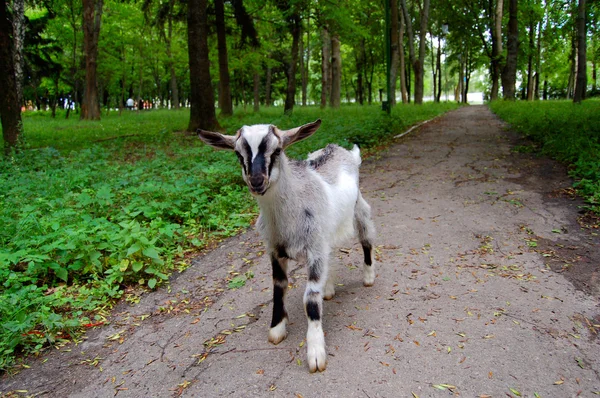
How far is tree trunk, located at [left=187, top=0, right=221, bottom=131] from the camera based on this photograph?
12.9m

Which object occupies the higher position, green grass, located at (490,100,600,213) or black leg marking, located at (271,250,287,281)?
green grass, located at (490,100,600,213)

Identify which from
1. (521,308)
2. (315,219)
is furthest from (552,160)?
(315,219)

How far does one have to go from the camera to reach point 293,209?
304cm

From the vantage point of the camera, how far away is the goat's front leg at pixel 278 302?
3.17m

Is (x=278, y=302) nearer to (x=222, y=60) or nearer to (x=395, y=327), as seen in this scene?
(x=395, y=327)

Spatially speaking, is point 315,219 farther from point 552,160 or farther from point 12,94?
point 12,94

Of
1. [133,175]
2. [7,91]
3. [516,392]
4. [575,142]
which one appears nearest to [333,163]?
[516,392]

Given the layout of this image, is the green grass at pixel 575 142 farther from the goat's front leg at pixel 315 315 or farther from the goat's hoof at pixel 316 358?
the goat's hoof at pixel 316 358

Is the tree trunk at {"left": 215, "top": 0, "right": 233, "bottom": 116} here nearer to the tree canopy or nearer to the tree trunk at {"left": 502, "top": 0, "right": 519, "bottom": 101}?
the tree canopy

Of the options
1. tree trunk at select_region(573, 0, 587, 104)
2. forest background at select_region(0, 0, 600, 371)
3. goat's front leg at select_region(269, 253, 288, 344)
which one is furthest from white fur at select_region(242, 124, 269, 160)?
tree trunk at select_region(573, 0, 587, 104)

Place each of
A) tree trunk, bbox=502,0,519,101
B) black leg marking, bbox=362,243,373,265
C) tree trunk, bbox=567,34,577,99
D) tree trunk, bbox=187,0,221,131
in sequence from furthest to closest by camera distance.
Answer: tree trunk, bbox=567,34,577,99 < tree trunk, bbox=502,0,519,101 < tree trunk, bbox=187,0,221,131 < black leg marking, bbox=362,243,373,265

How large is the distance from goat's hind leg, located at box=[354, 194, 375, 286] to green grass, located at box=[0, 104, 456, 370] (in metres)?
2.19

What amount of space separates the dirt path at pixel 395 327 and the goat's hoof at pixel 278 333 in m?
0.05

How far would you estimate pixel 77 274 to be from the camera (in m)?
4.24
